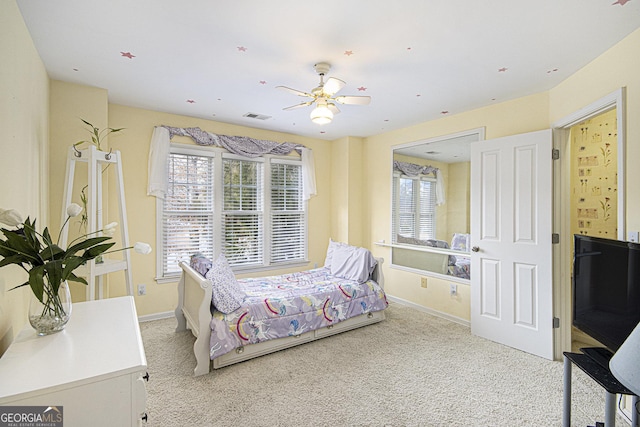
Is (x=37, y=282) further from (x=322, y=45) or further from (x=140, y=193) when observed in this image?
(x=140, y=193)

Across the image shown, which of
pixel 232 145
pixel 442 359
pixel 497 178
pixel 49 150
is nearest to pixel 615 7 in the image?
pixel 497 178

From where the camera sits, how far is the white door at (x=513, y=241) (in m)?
2.98

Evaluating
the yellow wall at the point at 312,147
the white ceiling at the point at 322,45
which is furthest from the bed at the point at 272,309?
the white ceiling at the point at 322,45

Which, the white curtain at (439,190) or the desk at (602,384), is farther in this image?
the white curtain at (439,190)

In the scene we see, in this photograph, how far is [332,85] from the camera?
7.80ft

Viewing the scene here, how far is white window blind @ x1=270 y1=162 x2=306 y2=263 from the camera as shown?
15.8 ft

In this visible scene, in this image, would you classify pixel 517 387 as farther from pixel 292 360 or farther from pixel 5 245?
pixel 5 245

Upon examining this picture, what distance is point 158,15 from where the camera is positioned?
1.94 metres

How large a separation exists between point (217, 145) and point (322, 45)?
2.47 metres

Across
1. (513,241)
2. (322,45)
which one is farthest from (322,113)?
(513,241)

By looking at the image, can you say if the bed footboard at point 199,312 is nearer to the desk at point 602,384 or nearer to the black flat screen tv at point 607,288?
the desk at point 602,384

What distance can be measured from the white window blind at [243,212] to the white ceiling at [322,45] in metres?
1.27

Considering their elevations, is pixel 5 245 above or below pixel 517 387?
above

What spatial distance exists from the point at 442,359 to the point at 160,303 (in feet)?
11.0
